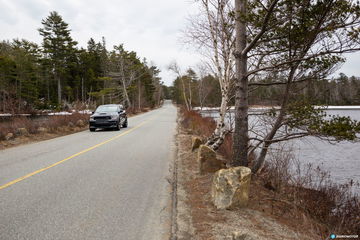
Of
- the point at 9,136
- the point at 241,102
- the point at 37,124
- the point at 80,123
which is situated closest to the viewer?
the point at 241,102

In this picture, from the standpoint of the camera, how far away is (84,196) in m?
4.83

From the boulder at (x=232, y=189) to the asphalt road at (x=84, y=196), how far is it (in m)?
0.95

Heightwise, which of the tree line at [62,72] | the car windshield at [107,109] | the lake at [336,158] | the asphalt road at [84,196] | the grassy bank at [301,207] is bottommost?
the lake at [336,158]

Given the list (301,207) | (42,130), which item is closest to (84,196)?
(301,207)

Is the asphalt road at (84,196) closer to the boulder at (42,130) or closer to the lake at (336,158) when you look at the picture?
the lake at (336,158)

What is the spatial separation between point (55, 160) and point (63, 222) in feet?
15.5

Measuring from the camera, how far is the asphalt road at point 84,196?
352 cm

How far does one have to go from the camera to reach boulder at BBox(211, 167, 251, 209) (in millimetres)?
4113

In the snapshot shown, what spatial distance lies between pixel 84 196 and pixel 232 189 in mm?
2907

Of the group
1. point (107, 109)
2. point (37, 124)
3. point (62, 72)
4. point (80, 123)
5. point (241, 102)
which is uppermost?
point (62, 72)

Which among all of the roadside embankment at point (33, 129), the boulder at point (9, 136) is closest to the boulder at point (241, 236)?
the roadside embankment at point (33, 129)

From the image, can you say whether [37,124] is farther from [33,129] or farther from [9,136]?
[9,136]

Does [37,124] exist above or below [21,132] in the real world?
above

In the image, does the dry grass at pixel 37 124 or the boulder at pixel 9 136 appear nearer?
the boulder at pixel 9 136
